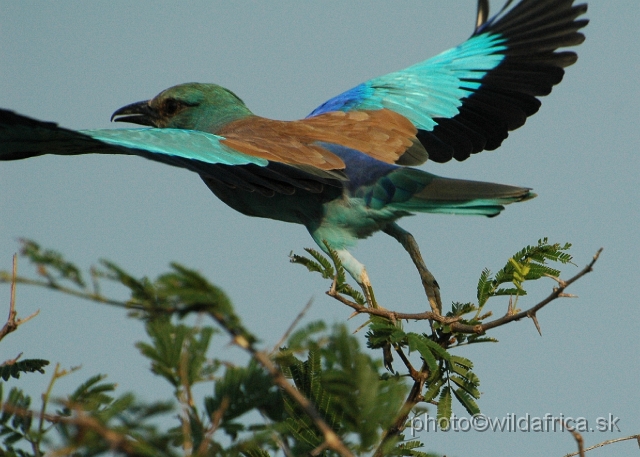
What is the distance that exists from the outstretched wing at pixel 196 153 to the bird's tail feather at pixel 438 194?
282mm

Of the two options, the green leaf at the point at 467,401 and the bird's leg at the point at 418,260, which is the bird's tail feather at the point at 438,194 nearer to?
the bird's leg at the point at 418,260

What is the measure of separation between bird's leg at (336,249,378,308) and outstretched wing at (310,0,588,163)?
1290 millimetres

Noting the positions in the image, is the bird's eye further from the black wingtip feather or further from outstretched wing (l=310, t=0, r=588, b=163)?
the black wingtip feather

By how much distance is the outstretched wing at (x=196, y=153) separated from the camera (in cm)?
423

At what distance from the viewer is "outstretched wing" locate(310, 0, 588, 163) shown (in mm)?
5699

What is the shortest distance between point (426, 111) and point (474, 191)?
173 centimetres

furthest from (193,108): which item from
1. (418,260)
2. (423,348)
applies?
(423,348)

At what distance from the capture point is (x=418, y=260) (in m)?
5.14

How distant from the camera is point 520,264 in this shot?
4.00 m

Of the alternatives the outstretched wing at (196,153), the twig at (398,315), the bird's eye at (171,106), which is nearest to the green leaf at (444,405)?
the twig at (398,315)

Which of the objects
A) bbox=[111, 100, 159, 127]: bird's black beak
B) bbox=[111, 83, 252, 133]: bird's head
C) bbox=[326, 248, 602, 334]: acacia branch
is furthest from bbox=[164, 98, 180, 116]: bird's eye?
bbox=[326, 248, 602, 334]: acacia branch

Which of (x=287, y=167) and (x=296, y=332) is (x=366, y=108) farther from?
(x=296, y=332)

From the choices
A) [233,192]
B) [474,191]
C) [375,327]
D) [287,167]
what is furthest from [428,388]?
[233,192]

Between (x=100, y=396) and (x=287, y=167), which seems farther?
(x=287, y=167)
